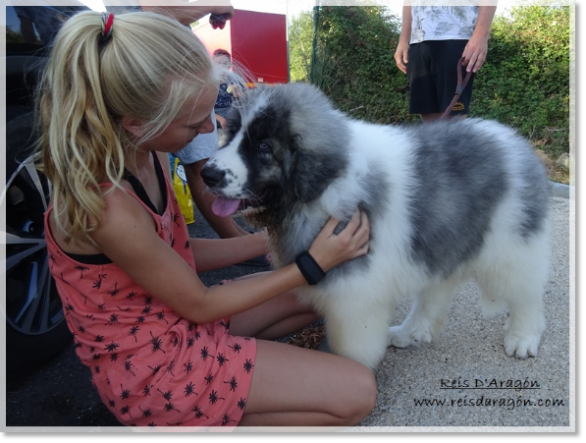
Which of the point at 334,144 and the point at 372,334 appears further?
the point at 372,334

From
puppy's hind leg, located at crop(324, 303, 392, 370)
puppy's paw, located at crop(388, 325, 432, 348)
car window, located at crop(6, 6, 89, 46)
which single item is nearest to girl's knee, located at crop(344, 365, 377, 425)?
puppy's hind leg, located at crop(324, 303, 392, 370)

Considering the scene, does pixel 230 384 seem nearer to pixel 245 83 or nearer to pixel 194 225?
pixel 245 83

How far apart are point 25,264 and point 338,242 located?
1651 millimetres

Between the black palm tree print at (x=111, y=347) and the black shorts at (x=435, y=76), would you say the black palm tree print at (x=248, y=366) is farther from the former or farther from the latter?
the black shorts at (x=435, y=76)

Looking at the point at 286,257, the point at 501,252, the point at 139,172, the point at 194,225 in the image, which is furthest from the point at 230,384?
the point at 194,225

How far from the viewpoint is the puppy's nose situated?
1704mm

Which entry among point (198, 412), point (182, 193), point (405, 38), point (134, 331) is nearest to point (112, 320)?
point (134, 331)

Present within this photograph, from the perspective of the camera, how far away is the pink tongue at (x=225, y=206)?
1826 mm

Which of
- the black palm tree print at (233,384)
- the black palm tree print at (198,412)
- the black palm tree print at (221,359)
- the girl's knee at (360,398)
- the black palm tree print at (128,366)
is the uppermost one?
the black palm tree print at (128,366)

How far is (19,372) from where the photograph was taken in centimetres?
229

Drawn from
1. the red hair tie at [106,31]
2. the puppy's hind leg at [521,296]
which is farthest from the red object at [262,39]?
the red hair tie at [106,31]

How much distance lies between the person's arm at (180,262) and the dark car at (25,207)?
86 centimetres

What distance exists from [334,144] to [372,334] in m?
0.89

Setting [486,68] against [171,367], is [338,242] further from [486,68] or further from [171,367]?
[486,68]
